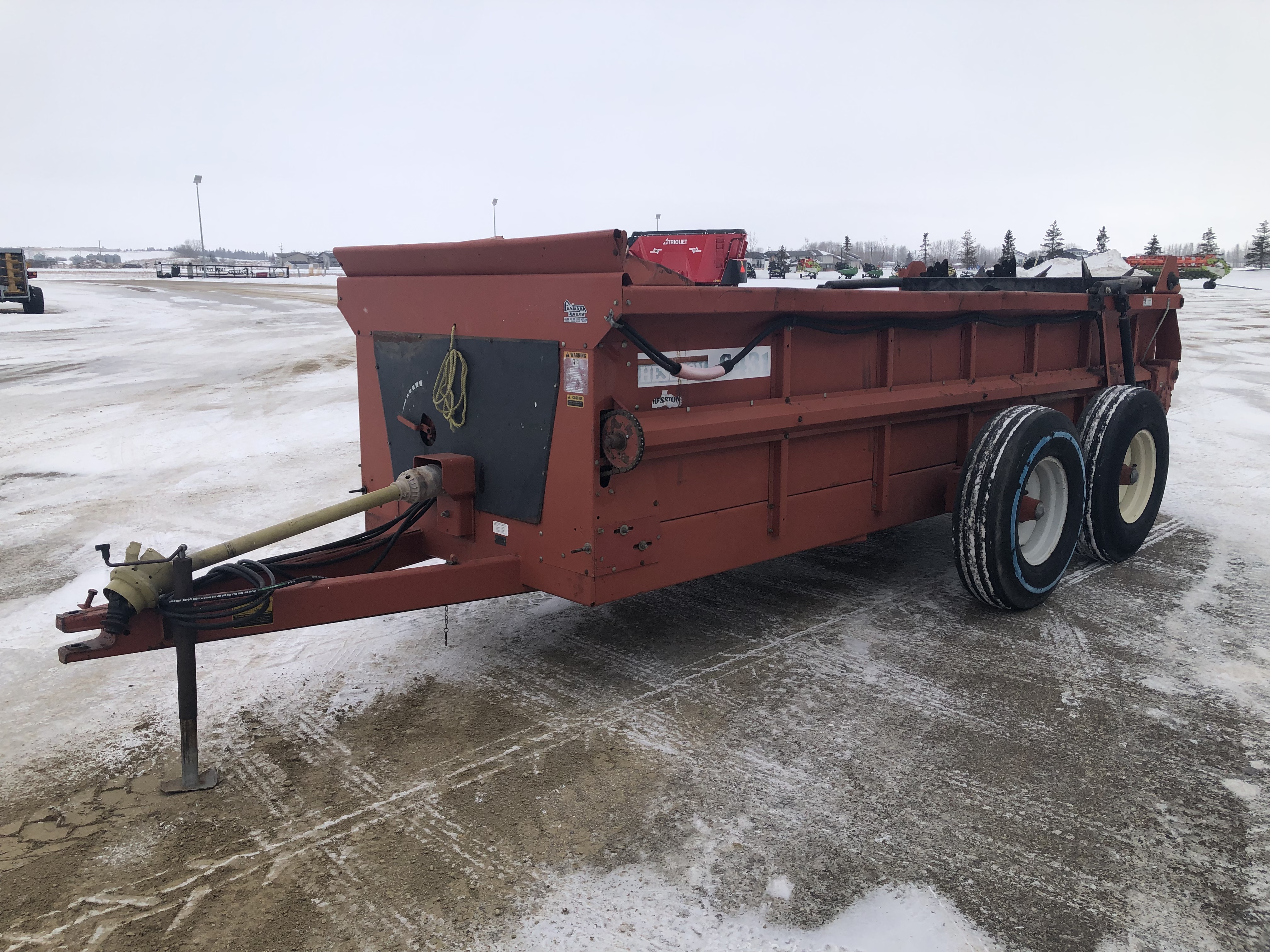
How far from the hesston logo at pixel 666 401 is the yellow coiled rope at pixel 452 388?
84 centimetres

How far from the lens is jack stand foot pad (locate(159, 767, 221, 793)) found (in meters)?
3.27

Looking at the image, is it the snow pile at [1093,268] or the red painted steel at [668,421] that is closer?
the red painted steel at [668,421]

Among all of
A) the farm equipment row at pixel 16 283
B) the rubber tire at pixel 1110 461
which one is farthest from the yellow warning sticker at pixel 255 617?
the farm equipment row at pixel 16 283

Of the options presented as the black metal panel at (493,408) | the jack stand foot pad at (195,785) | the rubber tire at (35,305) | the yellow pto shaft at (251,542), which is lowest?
the jack stand foot pad at (195,785)

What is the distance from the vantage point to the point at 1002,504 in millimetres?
4672

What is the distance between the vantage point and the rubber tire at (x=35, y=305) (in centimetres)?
2664

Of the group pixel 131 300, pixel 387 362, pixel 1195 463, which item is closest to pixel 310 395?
pixel 387 362

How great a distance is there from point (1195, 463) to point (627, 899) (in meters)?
8.04

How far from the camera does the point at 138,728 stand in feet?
12.3

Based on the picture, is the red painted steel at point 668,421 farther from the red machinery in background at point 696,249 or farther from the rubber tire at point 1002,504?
the red machinery in background at point 696,249

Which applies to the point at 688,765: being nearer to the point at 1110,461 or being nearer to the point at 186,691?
the point at 186,691

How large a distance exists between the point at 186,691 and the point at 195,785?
334 mm

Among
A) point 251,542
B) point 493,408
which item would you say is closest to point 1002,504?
point 493,408

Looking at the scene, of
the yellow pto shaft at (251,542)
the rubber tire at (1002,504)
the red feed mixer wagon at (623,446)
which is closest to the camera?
the yellow pto shaft at (251,542)
